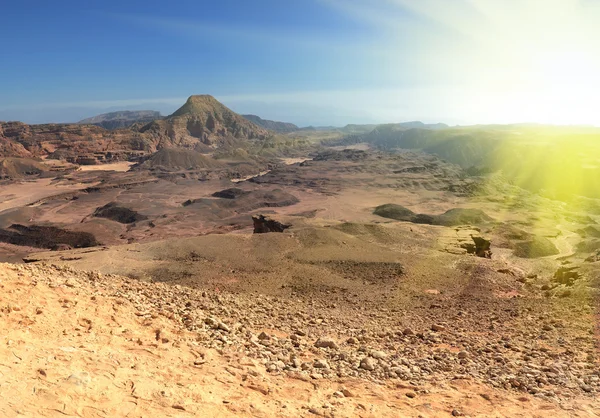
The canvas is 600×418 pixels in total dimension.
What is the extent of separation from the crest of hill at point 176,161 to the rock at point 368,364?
3915 inches

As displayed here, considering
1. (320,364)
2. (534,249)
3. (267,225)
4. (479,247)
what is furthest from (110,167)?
(320,364)

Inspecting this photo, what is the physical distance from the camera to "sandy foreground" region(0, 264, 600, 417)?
554 cm

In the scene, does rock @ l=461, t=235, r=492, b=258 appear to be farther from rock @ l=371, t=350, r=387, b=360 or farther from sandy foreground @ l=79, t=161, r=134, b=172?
sandy foreground @ l=79, t=161, r=134, b=172

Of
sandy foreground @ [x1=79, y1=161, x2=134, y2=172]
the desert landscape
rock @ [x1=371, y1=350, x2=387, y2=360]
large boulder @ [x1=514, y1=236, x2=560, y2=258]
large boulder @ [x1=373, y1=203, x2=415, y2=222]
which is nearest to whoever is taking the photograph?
the desert landscape

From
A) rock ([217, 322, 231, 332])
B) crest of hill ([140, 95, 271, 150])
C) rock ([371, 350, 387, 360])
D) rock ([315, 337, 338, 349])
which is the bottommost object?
rock ([371, 350, 387, 360])

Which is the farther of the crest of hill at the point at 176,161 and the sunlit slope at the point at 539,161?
the crest of hill at the point at 176,161

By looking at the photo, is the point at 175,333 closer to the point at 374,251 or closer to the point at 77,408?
the point at 77,408

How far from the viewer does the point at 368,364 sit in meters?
8.04

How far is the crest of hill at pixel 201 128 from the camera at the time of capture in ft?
468

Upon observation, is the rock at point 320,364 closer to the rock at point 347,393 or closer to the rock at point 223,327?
the rock at point 347,393

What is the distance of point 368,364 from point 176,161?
104095mm

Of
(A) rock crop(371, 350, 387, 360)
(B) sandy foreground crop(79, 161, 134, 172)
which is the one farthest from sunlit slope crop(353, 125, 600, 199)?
(B) sandy foreground crop(79, 161, 134, 172)

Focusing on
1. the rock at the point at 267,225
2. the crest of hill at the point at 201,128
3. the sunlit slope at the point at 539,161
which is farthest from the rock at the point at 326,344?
the crest of hill at the point at 201,128

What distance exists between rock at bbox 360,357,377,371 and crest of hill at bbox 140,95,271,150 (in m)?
138
